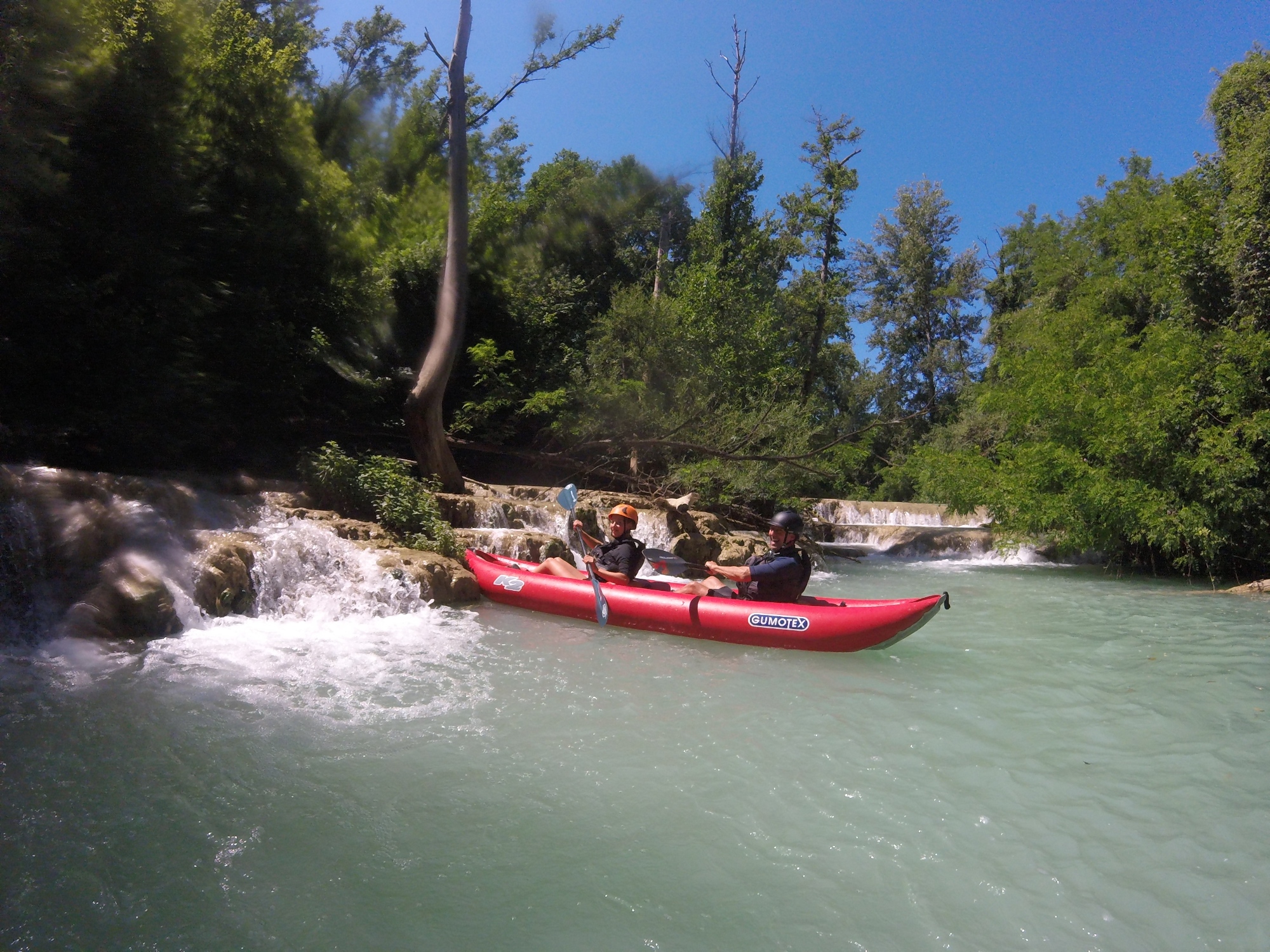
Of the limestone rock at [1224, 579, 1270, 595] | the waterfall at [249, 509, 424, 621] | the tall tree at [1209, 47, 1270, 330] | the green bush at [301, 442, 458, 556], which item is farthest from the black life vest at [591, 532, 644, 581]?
the tall tree at [1209, 47, 1270, 330]

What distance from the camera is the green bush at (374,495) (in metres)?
8.02

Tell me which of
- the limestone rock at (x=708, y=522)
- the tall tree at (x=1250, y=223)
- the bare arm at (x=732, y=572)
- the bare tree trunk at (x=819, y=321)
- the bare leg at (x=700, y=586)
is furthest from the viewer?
the bare tree trunk at (x=819, y=321)

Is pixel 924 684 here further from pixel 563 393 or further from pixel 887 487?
pixel 887 487

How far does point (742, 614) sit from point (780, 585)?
41cm

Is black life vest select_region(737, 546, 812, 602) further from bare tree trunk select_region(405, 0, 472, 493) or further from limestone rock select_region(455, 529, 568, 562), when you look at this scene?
bare tree trunk select_region(405, 0, 472, 493)

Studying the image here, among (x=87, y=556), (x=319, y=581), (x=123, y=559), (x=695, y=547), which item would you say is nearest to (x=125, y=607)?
(x=123, y=559)

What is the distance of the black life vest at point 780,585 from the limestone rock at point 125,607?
4.23 meters

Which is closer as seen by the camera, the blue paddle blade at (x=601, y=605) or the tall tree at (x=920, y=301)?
the blue paddle blade at (x=601, y=605)

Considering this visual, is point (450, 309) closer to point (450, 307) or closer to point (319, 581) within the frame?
point (450, 307)

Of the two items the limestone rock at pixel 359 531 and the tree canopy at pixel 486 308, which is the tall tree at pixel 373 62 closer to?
the tree canopy at pixel 486 308

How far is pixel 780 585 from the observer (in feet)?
19.2

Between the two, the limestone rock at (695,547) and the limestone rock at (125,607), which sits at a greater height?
the limestone rock at (695,547)

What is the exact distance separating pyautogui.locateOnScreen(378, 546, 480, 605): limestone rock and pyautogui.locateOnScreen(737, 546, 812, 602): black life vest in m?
2.72

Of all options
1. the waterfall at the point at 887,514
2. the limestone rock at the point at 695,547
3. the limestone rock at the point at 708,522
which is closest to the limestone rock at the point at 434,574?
the limestone rock at the point at 695,547
